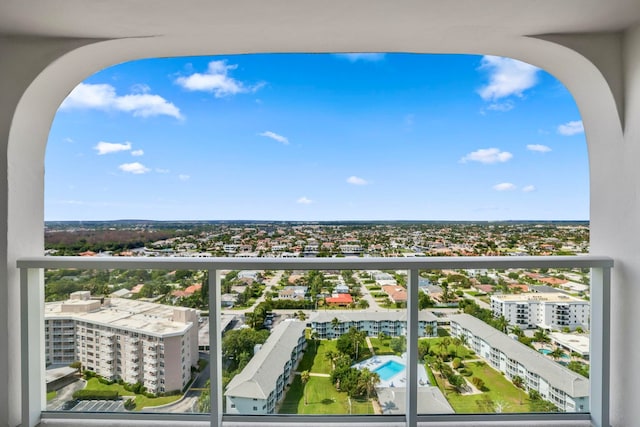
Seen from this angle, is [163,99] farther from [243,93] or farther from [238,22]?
[238,22]

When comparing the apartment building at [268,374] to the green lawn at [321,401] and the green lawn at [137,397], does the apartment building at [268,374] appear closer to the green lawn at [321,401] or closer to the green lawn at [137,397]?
the green lawn at [321,401]

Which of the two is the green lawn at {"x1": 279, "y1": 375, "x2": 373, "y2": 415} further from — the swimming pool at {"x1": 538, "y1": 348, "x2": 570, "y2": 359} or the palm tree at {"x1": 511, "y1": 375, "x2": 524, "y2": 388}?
the swimming pool at {"x1": 538, "y1": 348, "x2": 570, "y2": 359}

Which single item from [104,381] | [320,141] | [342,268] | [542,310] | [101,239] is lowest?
[104,381]

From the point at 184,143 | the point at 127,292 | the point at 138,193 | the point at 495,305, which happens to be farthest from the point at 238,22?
the point at 495,305

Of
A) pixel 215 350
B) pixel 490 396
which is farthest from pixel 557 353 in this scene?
pixel 215 350

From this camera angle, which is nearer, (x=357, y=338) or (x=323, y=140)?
(x=357, y=338)

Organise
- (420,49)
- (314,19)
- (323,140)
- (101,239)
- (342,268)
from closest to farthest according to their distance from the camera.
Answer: (314,19) → (342,268) → (420,49) → (101,239) → (323,140)

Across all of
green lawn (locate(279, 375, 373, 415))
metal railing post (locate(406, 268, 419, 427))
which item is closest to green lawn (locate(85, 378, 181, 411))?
green lawn (locate(279, 375, 373, 415))

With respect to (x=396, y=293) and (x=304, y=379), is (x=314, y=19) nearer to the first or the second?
(x=396, y=293)
